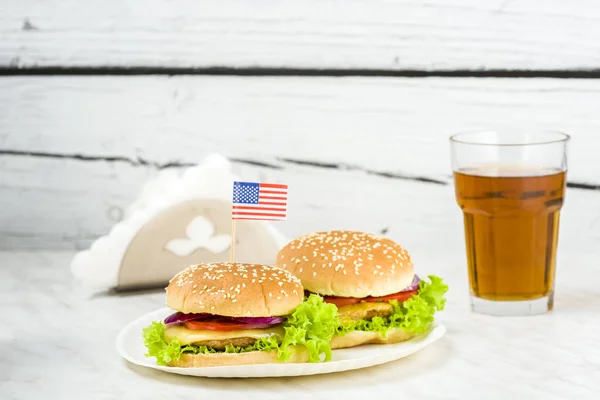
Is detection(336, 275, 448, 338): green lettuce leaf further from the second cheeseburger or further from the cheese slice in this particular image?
the cheese slice

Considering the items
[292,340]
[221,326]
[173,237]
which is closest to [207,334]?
[221,326]

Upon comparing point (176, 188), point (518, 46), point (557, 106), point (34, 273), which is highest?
point (518, 46)

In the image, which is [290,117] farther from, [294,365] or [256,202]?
[294,365]

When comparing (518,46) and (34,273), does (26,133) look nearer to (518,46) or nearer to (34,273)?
(34,273)

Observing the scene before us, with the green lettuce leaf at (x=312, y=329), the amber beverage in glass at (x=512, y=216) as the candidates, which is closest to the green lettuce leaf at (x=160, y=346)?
the green lettuce leaf at (x=312, y=329)

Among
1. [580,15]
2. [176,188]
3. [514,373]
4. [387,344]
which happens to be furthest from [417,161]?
[514,373]

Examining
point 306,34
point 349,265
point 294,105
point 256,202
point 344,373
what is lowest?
point 344,373

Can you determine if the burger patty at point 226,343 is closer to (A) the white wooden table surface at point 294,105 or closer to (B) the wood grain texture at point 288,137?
(A) the white wooden table surface at point 294,105
